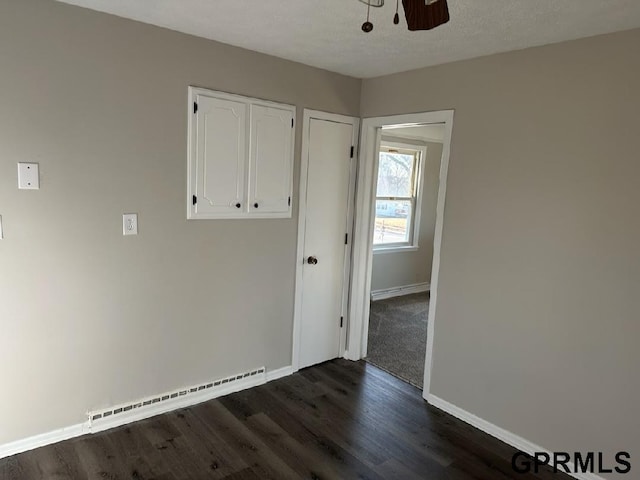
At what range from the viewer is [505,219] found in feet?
8.59

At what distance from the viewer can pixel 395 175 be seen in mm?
5562

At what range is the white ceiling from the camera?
196 centimetres

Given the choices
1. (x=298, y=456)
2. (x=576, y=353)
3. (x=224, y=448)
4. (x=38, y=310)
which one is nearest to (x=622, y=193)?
(x=576, y=353)

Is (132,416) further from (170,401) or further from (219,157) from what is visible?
(219,157)

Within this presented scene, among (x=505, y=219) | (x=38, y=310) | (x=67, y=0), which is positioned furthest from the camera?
(x=505, y=219)

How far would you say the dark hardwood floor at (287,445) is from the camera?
7.50 ft

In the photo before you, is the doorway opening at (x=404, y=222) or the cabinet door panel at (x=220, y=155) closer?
the cabinet door panel at (x=220, y=155)

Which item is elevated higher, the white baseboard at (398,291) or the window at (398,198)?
the window at (398,198)

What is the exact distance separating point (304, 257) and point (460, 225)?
1156 millimetres

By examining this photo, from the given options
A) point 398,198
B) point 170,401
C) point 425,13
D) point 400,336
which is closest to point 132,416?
point 170,401

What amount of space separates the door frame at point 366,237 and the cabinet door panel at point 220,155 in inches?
41.0

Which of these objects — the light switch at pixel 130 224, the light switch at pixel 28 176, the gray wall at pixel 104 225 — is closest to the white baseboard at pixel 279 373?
the gray wall at pixel 104 225

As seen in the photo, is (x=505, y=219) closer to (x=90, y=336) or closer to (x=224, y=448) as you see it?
(x=224, y=448)
